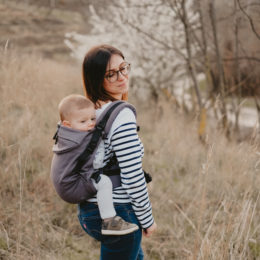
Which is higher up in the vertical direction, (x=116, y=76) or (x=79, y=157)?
(x=116, y=76)

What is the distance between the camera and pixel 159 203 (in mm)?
2615

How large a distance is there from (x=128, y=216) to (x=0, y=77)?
266 cm

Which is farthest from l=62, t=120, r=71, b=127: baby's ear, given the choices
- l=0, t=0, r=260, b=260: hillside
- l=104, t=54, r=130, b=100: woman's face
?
l=0, t=0, r=260, b=260: hillside

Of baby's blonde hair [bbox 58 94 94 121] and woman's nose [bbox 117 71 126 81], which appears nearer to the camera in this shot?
baby's blonde hair [bbox 58 94 94 121]

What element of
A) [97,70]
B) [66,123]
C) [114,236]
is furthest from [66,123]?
[114,236]

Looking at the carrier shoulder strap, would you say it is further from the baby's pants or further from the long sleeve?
the baby's pants

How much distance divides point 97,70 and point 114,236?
770mm

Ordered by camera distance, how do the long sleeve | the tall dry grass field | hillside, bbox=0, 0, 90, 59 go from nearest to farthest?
the long sleeve → the tall dry grass field → hillside, bbox=0, 0, 90, 59

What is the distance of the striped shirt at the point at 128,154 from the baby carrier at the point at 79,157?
3 cm

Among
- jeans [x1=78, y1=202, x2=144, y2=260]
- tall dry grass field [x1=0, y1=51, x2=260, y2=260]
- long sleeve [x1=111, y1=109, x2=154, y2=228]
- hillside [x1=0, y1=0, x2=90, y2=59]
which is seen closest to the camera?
long sleeve [x1=111, y1=109, x2=154, y2=228]

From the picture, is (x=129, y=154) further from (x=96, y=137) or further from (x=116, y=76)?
(x=116, y=76)

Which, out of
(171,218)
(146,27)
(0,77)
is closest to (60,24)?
(146,27)

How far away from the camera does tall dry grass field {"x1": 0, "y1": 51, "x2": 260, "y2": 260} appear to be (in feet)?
5.02

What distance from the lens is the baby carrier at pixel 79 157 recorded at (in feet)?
3.60
